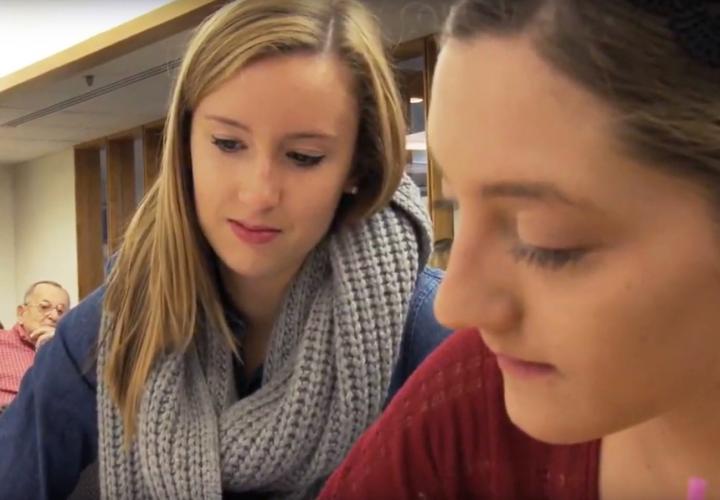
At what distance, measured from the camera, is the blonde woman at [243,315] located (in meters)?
→ 0.96

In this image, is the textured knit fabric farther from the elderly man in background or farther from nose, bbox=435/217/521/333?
nose, bbox=435/217/521/333

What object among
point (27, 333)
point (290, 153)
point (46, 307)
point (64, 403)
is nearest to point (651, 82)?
point (290, 153)

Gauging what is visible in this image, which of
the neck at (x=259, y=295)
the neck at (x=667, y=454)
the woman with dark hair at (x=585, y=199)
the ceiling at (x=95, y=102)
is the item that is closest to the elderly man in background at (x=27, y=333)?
the ceiling at (x=95, y=102)

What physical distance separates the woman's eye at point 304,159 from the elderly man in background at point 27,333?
2.32 metres

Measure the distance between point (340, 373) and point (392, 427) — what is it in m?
0.24

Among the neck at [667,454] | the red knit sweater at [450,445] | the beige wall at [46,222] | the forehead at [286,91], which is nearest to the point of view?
the neck at [667,454]

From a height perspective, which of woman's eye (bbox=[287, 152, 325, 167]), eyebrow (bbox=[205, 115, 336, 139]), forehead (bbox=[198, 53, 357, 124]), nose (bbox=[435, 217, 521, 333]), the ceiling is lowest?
nose (bbox=[435, 217, 521, 333])

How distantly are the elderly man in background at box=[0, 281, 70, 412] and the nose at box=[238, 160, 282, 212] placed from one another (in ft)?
7.57

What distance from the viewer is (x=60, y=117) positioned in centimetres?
Answer: 503

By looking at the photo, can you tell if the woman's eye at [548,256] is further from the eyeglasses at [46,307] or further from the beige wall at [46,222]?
the beige wall at [46,222]

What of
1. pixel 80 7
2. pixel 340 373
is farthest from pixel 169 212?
pixel 80 7

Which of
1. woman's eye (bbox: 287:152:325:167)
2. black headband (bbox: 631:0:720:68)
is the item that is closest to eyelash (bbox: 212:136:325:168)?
woman's eye (bbox: 287:152:325:167)

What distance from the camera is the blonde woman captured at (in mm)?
960

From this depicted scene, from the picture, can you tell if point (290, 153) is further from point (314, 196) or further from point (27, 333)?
point (27, 333)
